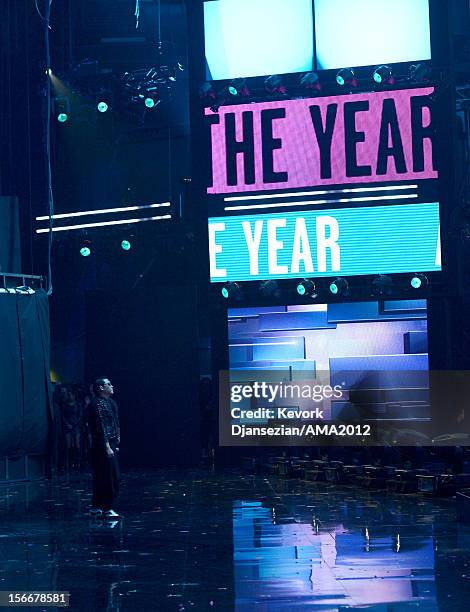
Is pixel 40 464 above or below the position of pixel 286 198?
below

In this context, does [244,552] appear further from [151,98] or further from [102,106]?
[151,98]

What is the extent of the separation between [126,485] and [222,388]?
5.16 m

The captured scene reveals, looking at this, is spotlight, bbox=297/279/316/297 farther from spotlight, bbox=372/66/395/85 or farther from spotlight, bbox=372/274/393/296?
spotlight, bbox=372/66/395/85

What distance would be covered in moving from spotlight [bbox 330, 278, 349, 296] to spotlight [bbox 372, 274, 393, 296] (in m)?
0.56

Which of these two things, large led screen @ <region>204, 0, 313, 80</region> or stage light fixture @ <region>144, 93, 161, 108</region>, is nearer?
large led screen @ <region>204, 0, 313, 80</region>

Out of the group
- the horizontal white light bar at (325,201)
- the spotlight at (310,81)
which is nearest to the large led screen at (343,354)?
the horizontal white light bar at (325,201)

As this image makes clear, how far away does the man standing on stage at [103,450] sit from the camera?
53.7ft

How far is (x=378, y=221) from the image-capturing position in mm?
25688

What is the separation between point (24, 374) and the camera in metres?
24.6

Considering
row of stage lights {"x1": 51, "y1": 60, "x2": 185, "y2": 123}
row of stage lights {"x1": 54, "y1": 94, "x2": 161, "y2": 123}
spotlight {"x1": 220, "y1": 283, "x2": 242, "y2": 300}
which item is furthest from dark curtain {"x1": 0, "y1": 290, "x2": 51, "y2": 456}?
row of stage lights {"x1": 51, "y1": 60, "x2": 185, "y2": 123}

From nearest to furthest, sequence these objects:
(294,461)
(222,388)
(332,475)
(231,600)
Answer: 1. (231,600)
2. (332,475)
3. (294,461)
4. (222,388)

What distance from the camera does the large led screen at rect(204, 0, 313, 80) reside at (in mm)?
26953

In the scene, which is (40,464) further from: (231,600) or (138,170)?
(231,600)

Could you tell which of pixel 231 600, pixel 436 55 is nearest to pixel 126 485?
pixel 436 55
